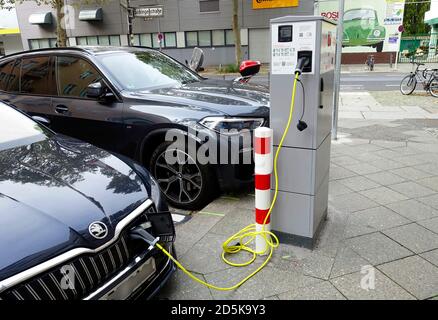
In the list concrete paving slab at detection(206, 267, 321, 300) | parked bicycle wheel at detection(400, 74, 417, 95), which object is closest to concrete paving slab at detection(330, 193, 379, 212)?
concrete paving slab at detection(206, 267, 321, 300)

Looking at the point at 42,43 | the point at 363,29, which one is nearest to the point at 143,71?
the point at 363,29

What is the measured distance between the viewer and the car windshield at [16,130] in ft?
9.59

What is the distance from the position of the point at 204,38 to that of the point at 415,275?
3038 centimetres

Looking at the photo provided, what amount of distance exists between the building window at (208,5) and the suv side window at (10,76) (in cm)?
2698

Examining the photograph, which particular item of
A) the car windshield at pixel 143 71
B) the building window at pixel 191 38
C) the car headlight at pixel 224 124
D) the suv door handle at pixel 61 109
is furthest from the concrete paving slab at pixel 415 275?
the building window at pixel 191 38

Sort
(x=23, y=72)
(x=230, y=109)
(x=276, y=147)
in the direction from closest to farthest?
1. (x=276, y=147)
2. (x=230, y=109)
3. (x=23, y=72)

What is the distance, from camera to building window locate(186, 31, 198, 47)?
101ft

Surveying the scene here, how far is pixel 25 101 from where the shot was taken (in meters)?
4.91

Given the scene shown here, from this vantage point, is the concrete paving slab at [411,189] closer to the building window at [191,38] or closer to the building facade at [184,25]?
the building facade at [184,25]

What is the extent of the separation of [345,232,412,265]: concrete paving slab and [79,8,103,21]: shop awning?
33.0 m

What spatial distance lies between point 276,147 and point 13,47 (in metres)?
46.7

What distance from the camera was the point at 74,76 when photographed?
14.9 ft
